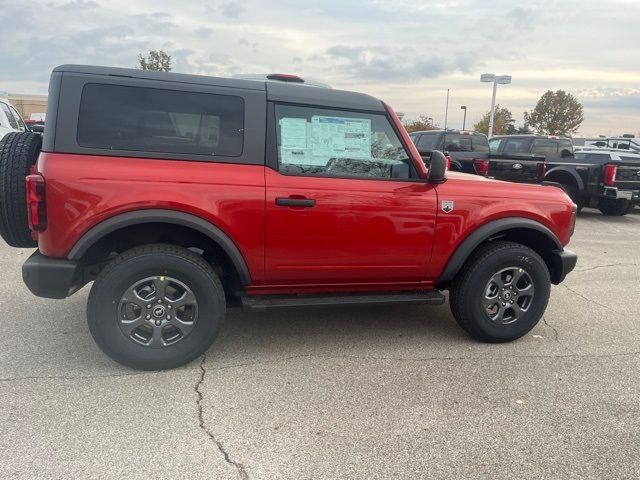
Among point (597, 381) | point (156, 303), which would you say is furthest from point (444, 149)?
point (156, 303)

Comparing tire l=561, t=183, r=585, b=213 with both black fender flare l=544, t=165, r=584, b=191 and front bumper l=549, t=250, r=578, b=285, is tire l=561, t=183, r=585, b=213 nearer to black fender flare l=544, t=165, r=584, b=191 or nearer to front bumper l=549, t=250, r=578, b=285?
black fender flare l=544, t=165, r=584, b=191

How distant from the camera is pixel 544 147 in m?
12.2

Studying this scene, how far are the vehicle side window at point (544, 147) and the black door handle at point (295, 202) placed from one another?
10.3 m

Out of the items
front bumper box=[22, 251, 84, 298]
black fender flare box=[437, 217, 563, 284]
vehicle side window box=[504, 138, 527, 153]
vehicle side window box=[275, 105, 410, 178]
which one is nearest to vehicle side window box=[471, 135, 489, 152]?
vehicle side window box=[504, 138, 527, 153]

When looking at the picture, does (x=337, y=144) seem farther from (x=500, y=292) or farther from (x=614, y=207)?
(x=614, y=207)

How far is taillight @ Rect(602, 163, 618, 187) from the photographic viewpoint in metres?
10.1

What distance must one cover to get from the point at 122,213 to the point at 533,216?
9.72 ft

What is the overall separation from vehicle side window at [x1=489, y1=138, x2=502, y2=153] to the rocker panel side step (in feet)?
33.5

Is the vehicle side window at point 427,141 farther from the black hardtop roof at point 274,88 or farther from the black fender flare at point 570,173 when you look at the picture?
the black hardtop roof at point 274,88

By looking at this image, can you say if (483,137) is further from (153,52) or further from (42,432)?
(153,52)

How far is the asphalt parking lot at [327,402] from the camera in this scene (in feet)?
8.18

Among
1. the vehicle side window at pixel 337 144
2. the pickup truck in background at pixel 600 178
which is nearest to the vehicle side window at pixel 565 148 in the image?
the pickup truck in background at pixel 600 178

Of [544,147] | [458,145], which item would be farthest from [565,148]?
[458,145]

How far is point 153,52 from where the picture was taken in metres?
31.5
